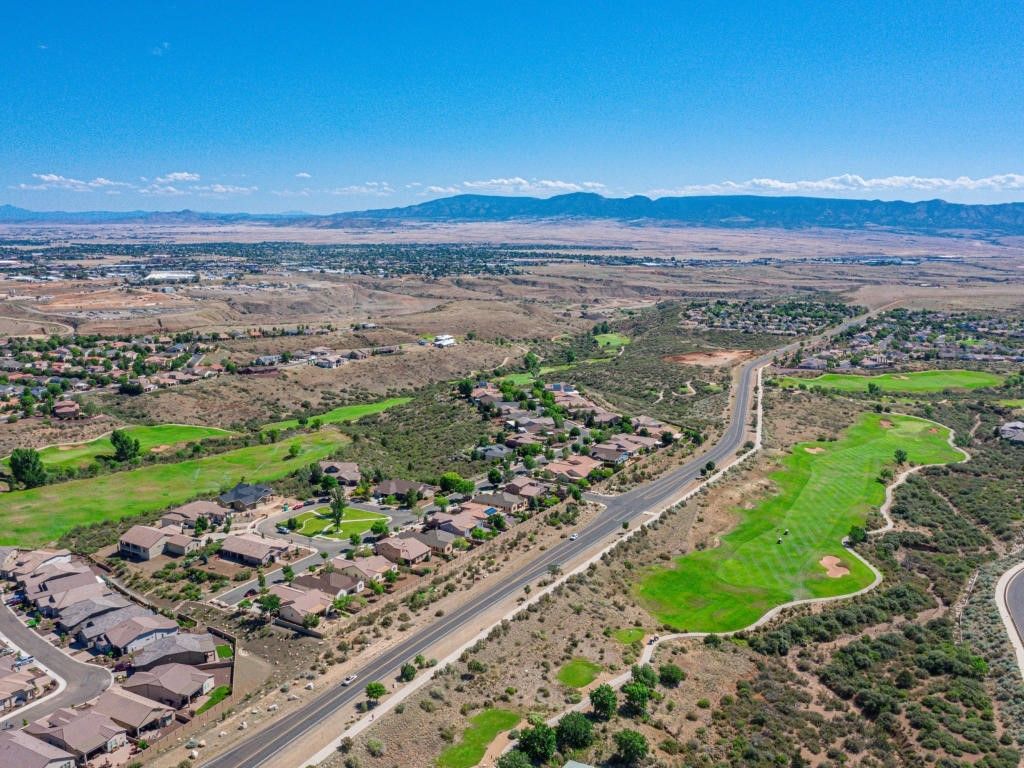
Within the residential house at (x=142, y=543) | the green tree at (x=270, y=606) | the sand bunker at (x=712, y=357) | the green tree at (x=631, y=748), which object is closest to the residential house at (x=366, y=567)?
the green tree at (x=270, y=606)

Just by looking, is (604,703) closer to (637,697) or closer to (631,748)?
(637,697)

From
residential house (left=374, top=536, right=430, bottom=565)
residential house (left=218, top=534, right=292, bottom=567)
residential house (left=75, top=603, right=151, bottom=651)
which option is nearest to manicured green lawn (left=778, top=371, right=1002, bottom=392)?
residential house (left=374, top=536, right=430, bottom=565)

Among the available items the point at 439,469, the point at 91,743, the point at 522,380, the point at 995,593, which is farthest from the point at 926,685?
the point at 522,380

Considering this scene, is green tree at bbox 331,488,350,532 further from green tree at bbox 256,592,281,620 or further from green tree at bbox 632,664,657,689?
green tree at bbox 632,664,657,689

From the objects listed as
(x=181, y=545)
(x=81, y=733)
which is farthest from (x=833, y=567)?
(x=181, y=545)

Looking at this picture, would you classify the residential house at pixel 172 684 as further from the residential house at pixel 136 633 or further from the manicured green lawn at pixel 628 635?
the manicured green lawn at pixel 628 635

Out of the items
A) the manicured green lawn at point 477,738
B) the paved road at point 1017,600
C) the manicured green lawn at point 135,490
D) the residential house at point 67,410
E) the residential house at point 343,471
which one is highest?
the residential house at point 67,410
